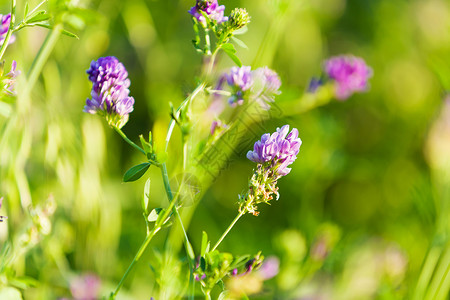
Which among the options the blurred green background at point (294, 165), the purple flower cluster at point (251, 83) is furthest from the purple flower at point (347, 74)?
the purple flower cluster at point (251, 83)

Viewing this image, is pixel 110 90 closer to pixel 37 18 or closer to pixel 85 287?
pixel 37 18

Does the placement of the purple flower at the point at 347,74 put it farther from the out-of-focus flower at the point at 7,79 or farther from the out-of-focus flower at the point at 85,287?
the out-of-focus flower at the point at 7,79

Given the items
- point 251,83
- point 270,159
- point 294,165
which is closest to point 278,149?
point 270,159

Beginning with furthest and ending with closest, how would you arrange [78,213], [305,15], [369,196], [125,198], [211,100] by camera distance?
[305,15] < [369,196] < [125,198] < [78,213] < [211,100]

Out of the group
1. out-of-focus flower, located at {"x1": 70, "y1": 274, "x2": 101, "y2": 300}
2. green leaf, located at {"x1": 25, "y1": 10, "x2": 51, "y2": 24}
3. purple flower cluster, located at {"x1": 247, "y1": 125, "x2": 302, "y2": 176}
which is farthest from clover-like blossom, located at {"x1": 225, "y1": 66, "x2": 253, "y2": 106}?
out-of-focus flower, located at {"x1": 70, "y1": 274, "x2": 101, "y2": 300}

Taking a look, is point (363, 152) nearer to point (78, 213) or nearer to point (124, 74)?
point (78, 213)

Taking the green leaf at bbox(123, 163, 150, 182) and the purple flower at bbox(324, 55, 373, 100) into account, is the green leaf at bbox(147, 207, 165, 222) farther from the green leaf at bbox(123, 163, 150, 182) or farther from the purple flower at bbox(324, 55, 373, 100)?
the purple flower at bbox(324, 55, 373, 100)

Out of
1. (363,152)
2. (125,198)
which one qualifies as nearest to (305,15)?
(363,152)
